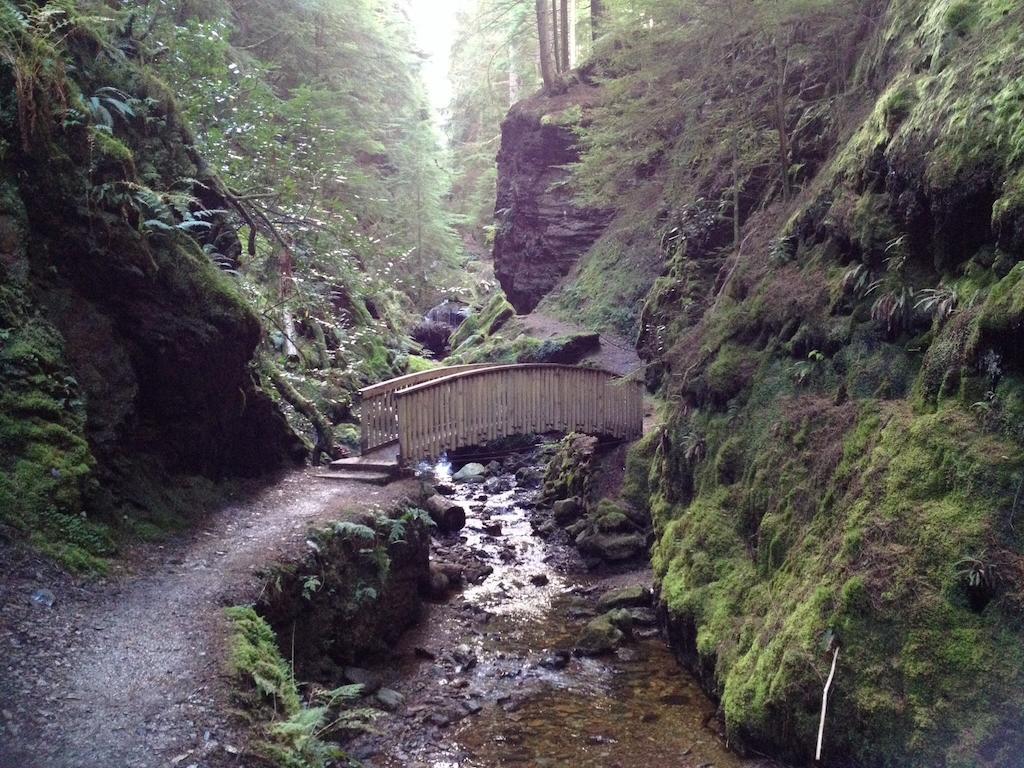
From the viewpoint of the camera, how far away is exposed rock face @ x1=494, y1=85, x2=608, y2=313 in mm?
27250

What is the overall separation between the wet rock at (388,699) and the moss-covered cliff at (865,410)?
3339 mm

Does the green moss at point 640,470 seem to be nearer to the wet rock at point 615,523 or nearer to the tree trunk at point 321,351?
the wet rock at point 615,523

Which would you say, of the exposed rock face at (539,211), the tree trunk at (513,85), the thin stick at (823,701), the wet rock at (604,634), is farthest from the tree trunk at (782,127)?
the tree trunk at (513,85)

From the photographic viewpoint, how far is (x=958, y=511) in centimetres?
558

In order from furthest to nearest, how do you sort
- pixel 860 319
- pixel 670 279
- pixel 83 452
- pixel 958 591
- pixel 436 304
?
pixel 436 304 < pixel 670 279 < pixel 860 319 < pixel 83 452 < pixel 958 591

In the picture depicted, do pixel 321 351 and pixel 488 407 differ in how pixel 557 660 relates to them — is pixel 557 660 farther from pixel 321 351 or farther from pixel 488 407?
pixel 321 351

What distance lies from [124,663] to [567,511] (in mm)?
10356

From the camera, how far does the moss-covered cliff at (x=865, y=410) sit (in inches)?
209

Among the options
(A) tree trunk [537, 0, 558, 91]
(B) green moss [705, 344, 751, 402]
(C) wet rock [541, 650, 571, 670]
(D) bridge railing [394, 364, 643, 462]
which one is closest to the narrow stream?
(C) wet rock [541, 650, 571, 670]

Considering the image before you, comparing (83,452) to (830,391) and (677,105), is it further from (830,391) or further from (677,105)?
(677,105)

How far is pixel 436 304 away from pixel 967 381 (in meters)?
30.7

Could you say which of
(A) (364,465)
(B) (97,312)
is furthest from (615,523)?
(B) (97,312)

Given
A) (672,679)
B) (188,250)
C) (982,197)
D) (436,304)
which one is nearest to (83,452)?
(188,250)

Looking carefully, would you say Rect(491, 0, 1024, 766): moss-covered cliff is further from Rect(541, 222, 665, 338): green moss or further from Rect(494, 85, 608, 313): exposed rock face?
Rect(494, 85, 608, 313): exposed rock face
